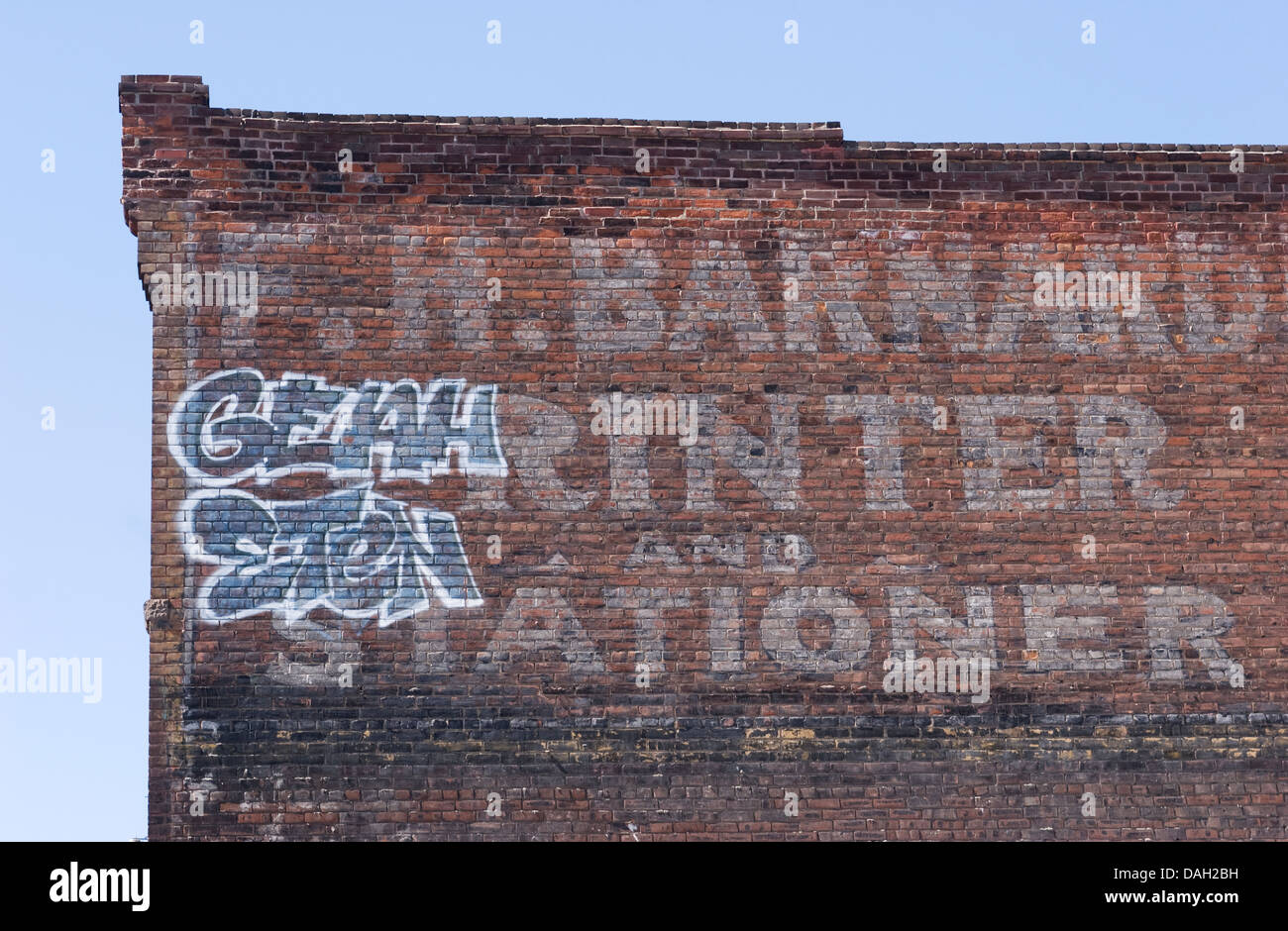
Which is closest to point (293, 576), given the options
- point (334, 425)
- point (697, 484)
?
point (334, 425)

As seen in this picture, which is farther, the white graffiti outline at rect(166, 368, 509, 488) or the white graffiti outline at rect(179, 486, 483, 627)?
the white graffiti outline at rect(166, 368, 509, 488)

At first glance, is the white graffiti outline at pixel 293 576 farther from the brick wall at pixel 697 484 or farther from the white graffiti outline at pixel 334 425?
the white graffiti outline at pixel 334 425

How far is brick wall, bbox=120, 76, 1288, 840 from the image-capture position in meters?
11.5

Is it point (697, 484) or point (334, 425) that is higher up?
point (334, 425)

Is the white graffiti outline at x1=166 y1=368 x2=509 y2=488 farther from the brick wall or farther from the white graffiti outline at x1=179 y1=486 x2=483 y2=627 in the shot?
the white graffiti outline at x1=179 y1=486 x2=483 y2=627

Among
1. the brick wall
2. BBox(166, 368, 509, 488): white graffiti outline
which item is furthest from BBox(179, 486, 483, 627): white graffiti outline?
BBox(166, 368, 509, 488): white graffiti outline

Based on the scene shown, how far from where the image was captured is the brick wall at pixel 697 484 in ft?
37.7

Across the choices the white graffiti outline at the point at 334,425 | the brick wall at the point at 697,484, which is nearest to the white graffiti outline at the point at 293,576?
the brick wall at the point at 697,484

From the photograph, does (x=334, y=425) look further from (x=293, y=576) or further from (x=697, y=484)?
(x=697, y=484)

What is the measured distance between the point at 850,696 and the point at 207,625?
443 centimetres

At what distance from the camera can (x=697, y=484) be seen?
11844mm

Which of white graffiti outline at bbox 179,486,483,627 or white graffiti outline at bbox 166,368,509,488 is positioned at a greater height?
white graffiti outline at bbox 166,368,509,488

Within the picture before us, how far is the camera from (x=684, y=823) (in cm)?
1147
